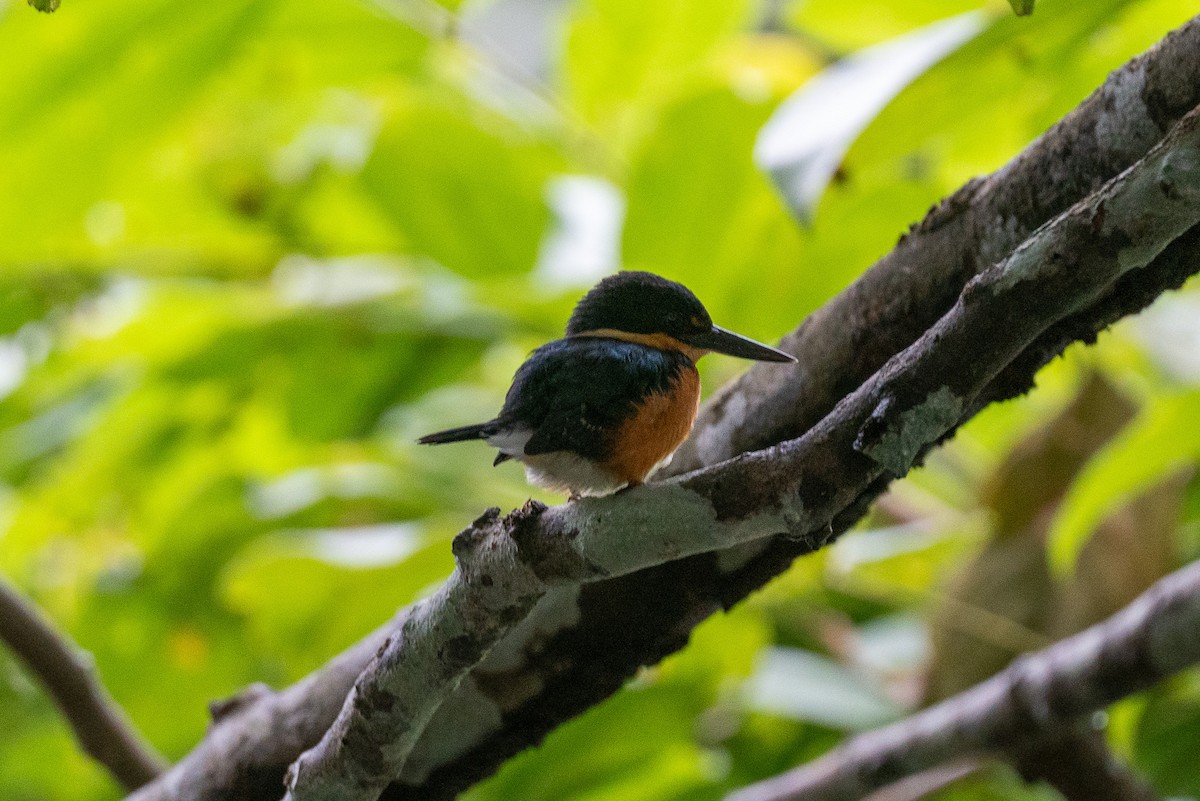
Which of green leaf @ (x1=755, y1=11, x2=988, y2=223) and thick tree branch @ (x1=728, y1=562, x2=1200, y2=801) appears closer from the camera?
green leaf @ (x1=755, y1=11, x2=988, y2=223)

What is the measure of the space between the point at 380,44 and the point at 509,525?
3.81 feet

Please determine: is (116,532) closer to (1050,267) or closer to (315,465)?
(315,465)

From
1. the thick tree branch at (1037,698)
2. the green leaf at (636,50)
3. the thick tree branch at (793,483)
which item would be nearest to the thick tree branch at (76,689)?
the thick tree branch at (793,483)

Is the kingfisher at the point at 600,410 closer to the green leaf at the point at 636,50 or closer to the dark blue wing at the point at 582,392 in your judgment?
the dark blue wing at the point at 582,392

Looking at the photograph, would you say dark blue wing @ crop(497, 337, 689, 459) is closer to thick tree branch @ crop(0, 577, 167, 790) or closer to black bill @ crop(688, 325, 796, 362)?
black bill @ crop(688, 325, 796, 362)

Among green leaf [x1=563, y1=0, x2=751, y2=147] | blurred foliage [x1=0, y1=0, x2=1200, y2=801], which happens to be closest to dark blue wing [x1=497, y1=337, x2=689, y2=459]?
blurred foliage [x1=0, y1=0, x2=1200, y2=801]

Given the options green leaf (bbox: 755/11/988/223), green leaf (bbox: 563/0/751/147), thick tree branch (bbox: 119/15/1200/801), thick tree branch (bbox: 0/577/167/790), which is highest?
green leaf (bbox: 563/0/751/147)

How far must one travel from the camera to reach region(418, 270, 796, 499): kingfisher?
2.64 ft

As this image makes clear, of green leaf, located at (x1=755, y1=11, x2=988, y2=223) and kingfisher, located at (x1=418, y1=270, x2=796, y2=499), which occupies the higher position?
green leaf, located at (x1=755, y1=11, x2=988, y2=223)

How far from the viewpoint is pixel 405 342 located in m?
1.79

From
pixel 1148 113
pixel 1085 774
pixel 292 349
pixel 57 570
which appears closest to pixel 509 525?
pixel 1148 113

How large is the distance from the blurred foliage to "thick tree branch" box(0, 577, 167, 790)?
0.69ft

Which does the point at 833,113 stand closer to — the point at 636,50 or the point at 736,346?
the point at 736,346

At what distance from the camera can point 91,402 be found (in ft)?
6.30
